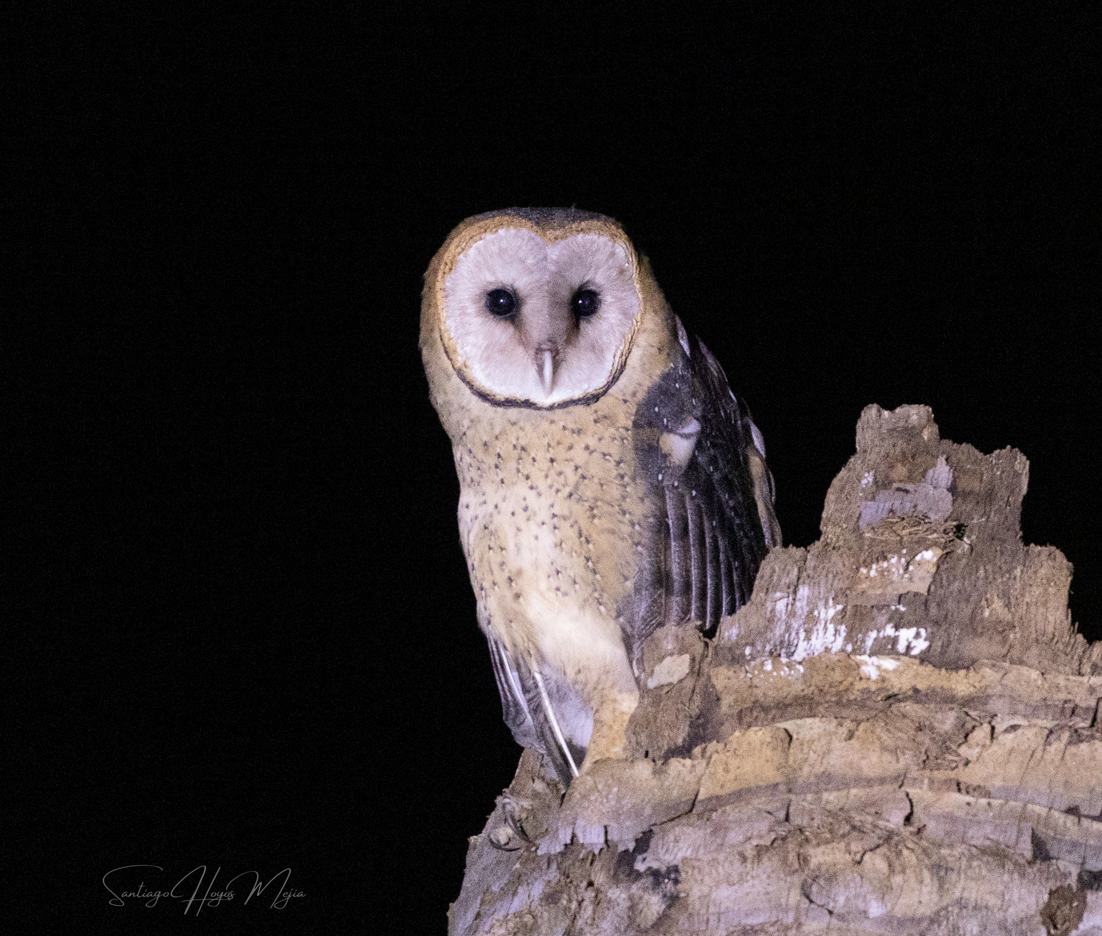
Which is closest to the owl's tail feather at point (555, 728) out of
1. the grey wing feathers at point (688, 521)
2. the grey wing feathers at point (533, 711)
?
the grey wing feathers at point (533, 711)

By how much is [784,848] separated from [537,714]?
28.1 inches

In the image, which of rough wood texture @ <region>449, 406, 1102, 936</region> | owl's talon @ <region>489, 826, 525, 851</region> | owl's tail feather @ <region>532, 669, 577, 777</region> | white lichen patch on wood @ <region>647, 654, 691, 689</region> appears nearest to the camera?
rough wood texture @ <region>449, 406, 1102, 936</region>

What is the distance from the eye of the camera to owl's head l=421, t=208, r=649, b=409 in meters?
1.39

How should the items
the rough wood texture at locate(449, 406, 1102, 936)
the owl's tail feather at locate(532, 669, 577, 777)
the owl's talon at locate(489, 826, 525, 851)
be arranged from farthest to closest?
the owl's tail feather at locate(532, 669, 577, 777), the owl's talon at locate(489, 826, 525, 851), the rough wood texture at locate(449, 406, 1102, 936)

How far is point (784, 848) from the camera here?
100 cm

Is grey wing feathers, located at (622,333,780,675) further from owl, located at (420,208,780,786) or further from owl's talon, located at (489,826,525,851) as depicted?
owl's talon, located at (489,826,525,851)

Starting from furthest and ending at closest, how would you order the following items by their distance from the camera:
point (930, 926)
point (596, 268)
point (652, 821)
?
point (596, 268)
point (652, 821)
point (930, 926)

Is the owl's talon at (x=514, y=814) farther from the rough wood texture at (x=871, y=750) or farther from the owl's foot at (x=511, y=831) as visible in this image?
the rough wood texture at (x=871, y=750)

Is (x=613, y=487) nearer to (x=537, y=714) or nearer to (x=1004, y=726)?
(x=537, y=714)

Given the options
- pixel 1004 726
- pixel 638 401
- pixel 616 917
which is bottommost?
pixel 616 917

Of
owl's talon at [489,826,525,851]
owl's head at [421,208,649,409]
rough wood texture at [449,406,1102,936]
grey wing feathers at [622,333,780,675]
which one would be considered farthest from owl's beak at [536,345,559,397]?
owl's talon at [489,826,525,851]

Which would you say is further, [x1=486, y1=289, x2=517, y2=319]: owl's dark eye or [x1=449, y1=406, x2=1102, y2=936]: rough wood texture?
[x1=486, y1=289, x2=517, y2=319]: owl's dark eye

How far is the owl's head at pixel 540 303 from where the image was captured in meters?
1.39

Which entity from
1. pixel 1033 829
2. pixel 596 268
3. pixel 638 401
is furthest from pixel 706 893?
pixel 596 268
